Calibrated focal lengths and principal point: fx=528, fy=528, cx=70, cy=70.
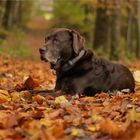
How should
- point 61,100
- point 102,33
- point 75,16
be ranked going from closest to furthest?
1. point 61,100
2. point 102,33
3. point 75,16

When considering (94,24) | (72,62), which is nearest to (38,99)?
(72,62)

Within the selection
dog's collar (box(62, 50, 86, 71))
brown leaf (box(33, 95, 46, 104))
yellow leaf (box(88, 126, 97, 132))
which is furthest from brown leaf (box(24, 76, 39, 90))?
yellow leaf (box(88, 126, 97, 132))

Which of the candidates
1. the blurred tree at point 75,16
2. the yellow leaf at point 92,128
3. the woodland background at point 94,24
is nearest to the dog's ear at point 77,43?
the yellow leaf at point 92,128

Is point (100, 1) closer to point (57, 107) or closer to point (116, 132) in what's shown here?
point (57, 107)

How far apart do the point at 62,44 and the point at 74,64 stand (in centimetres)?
37

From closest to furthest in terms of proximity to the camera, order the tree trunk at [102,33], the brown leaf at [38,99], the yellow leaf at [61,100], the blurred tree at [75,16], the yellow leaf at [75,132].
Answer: the yellow leaf at [75,132] → the yellow leaf at [61,100] → the brown leaf at [38,99] → the tree trunk at [102,33] → the blurred tree at [75,16]

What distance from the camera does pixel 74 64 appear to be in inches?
326

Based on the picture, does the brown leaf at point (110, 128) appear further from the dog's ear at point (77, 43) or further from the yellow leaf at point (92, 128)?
the dog's ear at point (77, 43)

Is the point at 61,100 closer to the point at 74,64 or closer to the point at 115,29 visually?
the point at 74,64

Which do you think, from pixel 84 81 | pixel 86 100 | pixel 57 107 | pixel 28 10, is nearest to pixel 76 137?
pixel 57 107

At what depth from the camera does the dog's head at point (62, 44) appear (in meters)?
8.19

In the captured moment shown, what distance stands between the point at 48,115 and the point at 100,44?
19.2 m

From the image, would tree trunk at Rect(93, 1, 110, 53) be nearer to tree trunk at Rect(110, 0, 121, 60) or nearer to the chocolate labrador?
tree trunk at Rect(110, 0, 121, 60)

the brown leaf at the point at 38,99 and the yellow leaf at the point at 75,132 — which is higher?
the yellow leaf at the point at 75,132
